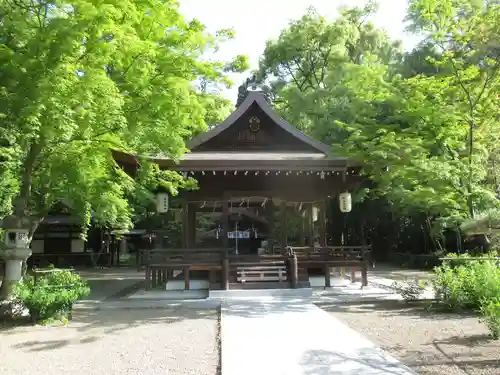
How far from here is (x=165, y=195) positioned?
1412 centimetres

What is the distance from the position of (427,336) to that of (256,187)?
8.02 meters

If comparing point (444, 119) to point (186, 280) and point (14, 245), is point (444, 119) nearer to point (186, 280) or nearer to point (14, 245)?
point (186, 280)

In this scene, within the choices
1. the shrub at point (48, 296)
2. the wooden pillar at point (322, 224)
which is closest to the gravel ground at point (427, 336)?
the wooden pillar at point (322, 224)

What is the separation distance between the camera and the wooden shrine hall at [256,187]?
1323 centimetres

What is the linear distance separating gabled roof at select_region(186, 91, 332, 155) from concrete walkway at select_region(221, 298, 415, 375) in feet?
22.6

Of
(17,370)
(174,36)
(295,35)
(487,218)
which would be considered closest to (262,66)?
(295,35)

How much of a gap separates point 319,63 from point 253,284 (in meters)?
25.5

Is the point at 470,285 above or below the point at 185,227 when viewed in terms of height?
below

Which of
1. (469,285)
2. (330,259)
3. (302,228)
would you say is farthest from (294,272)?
(469,285)

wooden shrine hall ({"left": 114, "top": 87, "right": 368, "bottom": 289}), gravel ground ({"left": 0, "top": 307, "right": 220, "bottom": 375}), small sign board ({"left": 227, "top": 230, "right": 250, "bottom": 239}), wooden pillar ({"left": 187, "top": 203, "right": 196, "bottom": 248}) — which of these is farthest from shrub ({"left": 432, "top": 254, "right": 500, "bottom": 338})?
small sign board ({"left": 227, "top": 230, "right": 250, "bottom": 239})

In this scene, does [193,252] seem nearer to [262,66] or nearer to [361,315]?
[361,315]

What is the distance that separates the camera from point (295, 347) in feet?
22.1

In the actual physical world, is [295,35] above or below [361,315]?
above

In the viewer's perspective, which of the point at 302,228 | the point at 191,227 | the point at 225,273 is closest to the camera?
the point at 225,273
